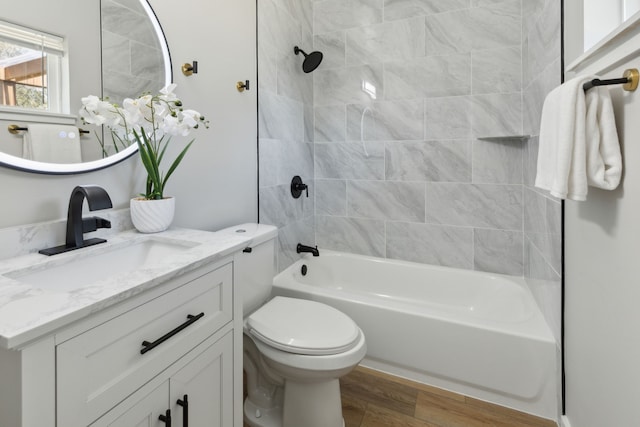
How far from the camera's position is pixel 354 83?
2.54 m

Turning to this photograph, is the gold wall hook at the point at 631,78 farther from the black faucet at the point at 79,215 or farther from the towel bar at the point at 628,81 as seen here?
the black faucet at the point at 79,215

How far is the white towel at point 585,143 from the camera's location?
937 mm

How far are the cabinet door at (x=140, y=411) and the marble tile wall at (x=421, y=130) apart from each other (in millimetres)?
1974

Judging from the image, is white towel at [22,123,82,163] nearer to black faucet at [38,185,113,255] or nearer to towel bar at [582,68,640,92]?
black faucet at [38,185,113,255]

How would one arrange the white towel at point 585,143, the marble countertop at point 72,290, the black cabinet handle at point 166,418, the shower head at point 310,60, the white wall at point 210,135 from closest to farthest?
1. the marble countertop at point 72,290
2. the black cabinet handle at point 166,418
3. the white towel at point 585,143
4. the white wall at point 210,135
5. the shower head at point 310,60

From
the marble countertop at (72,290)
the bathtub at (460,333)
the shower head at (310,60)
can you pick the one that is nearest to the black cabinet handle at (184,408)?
the marble countertop at (72,290)

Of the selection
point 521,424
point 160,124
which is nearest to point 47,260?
point 160,124

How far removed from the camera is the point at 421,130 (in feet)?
7.77

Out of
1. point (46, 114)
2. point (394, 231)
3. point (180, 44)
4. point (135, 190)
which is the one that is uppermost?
point (180, 44)

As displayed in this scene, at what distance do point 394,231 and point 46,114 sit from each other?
6.93ft

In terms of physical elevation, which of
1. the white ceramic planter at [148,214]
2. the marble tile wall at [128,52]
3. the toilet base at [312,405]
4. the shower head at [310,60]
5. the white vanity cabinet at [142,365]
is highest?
the shower head at [310,60]

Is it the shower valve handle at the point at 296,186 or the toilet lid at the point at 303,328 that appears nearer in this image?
the toilet lid at the point at 303,328

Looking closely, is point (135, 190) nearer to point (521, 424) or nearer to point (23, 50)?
point (23, 50)

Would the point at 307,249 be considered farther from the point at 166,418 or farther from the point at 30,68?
the point at 30,68
